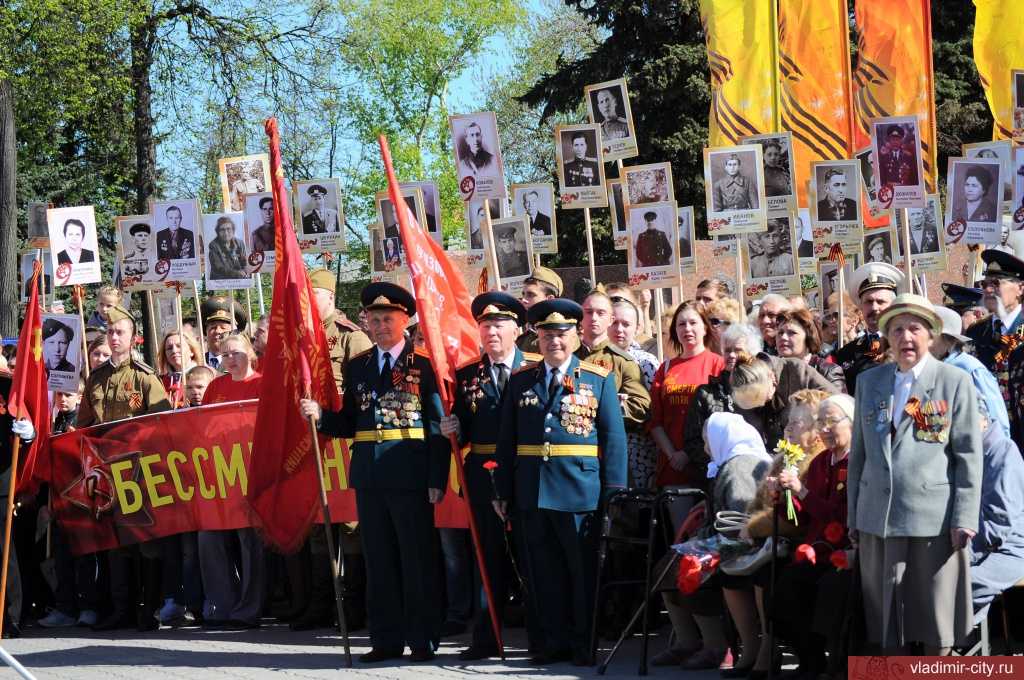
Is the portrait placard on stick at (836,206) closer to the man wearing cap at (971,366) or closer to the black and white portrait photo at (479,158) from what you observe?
the black and white portrait photo at (479,158)

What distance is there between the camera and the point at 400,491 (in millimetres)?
8398

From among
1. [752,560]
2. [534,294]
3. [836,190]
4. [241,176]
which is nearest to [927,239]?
[836,190]

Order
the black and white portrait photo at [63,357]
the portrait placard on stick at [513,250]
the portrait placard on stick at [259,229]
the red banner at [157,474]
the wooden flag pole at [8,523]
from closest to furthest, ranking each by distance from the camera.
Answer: the wooden flag pole at [8,523] → the red banner at [157,474] → the black and white portrait photo at [63,357] → the portrait placard on stick at [513,250] → the portrait placard on stick at [259,229]

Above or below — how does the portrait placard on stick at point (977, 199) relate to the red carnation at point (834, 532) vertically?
above

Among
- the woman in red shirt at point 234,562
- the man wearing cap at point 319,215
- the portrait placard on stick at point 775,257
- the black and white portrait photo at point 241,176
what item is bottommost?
the woman in red shirt at point 234,562

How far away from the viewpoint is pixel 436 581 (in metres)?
8.48

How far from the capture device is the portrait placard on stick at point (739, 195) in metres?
11.1

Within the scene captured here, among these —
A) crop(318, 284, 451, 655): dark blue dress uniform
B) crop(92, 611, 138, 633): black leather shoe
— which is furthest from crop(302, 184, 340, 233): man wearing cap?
crop(318, 284, 451, 655): dark blue dress uniform

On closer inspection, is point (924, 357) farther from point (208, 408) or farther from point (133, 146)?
point (133, 146)

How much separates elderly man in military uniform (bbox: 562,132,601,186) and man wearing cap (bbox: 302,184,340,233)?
200 centimetres

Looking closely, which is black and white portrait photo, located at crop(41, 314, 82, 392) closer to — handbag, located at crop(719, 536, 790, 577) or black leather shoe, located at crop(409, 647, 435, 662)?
black leather shoe, located at crop(409, 647, 435, 662)

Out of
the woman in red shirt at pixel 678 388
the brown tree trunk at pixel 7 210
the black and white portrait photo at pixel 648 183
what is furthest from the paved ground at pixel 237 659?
the brown tree trunk at pixel 7 210

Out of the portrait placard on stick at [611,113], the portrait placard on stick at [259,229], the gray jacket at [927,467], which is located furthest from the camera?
the portrait placard on stick at [611,113]

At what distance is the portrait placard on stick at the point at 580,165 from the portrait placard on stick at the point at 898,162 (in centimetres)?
241
